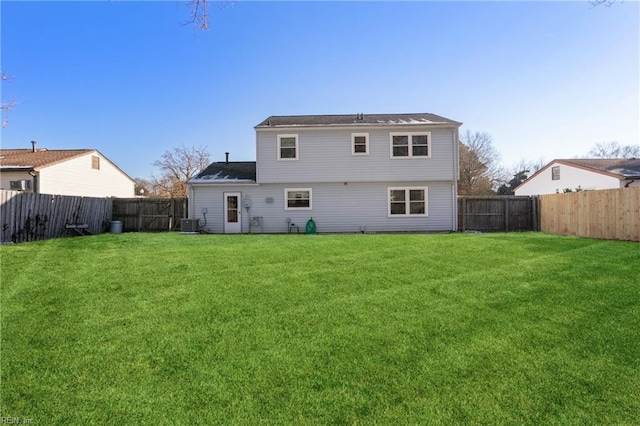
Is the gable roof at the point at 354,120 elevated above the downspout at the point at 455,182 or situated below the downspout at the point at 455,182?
above

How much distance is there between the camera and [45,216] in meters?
12.1

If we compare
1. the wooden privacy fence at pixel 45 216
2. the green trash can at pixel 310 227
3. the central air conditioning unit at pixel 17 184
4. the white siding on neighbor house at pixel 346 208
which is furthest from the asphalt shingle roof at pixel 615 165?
the central air conditioning unit at pixel 17 184

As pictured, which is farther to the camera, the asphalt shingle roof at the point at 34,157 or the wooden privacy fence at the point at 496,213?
the asphalt shingle roof at the point at 34,157

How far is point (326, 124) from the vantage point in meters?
16.0

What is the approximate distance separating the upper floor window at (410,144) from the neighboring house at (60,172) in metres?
21.5

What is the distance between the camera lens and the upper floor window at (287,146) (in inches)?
636

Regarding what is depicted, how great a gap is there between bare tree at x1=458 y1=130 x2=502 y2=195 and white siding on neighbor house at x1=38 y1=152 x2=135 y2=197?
3333 cm

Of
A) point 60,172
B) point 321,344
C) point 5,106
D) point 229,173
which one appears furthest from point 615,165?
point 60,172

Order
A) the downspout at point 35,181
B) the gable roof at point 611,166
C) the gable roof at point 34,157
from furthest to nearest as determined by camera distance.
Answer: the gable roof at point 611,166 < the gable roof at point 34,157 < the downspout at point 35,181

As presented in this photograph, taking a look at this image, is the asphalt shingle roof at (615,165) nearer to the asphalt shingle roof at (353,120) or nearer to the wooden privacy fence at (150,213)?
the asphalt shingle roof at (353,120)

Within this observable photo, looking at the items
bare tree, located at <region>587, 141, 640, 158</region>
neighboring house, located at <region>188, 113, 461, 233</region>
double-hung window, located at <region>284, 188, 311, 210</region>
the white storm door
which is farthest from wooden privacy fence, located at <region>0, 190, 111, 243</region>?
bare tree, located at <region>587, 141, 640, 158</region>

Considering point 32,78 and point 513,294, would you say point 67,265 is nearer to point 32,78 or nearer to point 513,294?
point 513,294

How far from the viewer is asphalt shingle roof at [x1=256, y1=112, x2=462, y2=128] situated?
1606 centimetres

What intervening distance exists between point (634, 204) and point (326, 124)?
1218 cm
